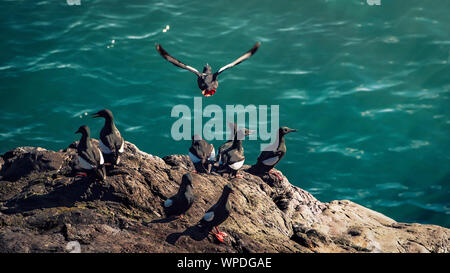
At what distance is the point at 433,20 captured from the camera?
67.4ft

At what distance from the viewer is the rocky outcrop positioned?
279 inches

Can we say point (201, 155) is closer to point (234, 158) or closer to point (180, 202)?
point (234, 158)

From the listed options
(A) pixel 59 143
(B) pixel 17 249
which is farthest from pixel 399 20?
(B) pixel 17 249

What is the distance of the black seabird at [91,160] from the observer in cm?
763

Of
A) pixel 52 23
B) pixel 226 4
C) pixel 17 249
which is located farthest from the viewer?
pixel 226 4

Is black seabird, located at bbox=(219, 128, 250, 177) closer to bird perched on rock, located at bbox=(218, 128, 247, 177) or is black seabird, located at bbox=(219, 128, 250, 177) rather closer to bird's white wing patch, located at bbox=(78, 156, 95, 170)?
bird perched on rock, located at bbox=(218, 128, 247, 177)

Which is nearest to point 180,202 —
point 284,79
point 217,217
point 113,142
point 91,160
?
point 217,217

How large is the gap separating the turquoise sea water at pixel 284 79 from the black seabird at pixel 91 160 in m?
8.60

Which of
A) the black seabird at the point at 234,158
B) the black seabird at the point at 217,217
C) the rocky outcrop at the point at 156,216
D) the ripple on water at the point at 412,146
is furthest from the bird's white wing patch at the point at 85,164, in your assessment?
the ripple on water at the point at 412,146

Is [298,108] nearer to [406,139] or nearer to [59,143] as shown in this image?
[406,139]

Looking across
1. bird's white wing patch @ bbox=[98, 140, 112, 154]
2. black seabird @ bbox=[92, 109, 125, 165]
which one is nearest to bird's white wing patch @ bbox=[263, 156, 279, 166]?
black seabird @ bbox=[92, 109, 125, 165]

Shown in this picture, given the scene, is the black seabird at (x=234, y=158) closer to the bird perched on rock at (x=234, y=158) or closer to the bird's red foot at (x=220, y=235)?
the bird perched on rock at (x=234, y=158)

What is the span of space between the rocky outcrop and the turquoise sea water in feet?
20.2
